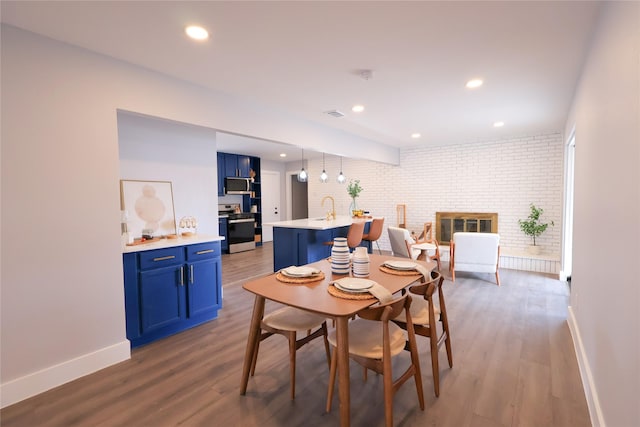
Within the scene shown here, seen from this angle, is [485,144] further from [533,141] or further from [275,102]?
[275,102]

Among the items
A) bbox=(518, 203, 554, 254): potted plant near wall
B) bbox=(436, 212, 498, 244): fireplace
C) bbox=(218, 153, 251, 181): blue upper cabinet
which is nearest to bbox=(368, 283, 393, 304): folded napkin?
bbox=(518, 203, 554, 254): potted plant near wall

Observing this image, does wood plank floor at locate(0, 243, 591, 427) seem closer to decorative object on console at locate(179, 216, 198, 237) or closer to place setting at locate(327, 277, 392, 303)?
place setting at locate(327, 277, 392, 303)

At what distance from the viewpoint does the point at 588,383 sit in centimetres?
198

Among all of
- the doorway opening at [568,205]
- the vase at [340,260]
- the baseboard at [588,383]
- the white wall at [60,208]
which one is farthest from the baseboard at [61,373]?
the doorway opening at [568,205]

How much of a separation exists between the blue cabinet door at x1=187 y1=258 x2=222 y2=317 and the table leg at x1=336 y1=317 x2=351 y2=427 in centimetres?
207

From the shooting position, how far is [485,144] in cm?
600

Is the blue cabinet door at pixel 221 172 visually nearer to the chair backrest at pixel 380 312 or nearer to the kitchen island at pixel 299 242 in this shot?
→ the kitchen island at pixel 299 242

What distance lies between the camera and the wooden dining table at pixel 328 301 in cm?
156

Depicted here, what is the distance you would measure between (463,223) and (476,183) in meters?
0.85

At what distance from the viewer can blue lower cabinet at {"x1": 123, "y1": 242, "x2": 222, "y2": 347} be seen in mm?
2676

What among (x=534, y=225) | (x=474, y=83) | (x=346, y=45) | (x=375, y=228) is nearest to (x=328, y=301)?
(x=346, y=45)

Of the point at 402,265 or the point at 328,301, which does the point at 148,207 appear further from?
the point at 402,265

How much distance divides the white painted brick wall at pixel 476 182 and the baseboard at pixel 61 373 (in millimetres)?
5913

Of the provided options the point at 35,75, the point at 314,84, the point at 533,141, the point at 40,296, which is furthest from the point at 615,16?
the point at 533,141
